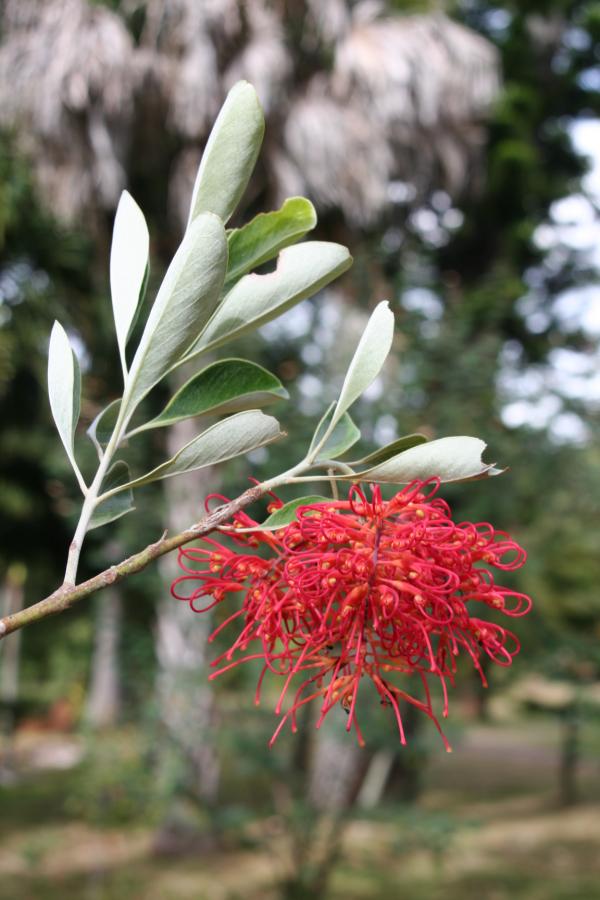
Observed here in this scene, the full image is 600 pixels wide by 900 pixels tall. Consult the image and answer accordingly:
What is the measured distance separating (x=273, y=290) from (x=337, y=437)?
14 centimetres

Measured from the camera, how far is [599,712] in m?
6.61

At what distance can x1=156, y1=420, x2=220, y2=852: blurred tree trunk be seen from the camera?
514 centimetres

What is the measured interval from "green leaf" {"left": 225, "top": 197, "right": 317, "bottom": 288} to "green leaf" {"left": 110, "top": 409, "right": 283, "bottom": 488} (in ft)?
0.46

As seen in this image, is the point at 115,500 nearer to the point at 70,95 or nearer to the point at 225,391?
the point at 225,391

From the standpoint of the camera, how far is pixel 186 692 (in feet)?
17.1

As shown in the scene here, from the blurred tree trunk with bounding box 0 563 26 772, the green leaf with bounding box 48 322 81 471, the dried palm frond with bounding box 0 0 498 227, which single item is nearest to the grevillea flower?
the green leaf with bounding box 48 322 81 471

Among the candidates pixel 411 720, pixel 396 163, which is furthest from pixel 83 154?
pixel 411 720

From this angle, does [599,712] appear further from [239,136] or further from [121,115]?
[239,136]

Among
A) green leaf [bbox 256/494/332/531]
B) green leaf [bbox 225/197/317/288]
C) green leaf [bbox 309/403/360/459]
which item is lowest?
green leaf [bbox 256/494/332/531]

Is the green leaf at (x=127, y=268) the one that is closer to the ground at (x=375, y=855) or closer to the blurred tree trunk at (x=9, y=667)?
the ground at (x=375, y=855)

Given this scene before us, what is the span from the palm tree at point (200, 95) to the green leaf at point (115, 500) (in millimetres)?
4611

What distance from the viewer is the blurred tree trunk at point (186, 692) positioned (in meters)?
5.14

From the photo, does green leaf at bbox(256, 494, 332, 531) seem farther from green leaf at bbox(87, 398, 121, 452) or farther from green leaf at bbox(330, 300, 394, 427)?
green leaf at bbox(87, 398, 121, 452)

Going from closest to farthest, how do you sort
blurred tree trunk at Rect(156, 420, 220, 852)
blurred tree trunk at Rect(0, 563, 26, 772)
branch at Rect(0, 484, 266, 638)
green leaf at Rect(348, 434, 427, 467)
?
branch at Rect(0, 484, 266, 638)
green leaf at Rect(348, 434, 427, 467)
blurred tree trunk at Rect(156, 420, 220, 852)
blurred tree trunk at Rect(0, 563, 26, 772)
